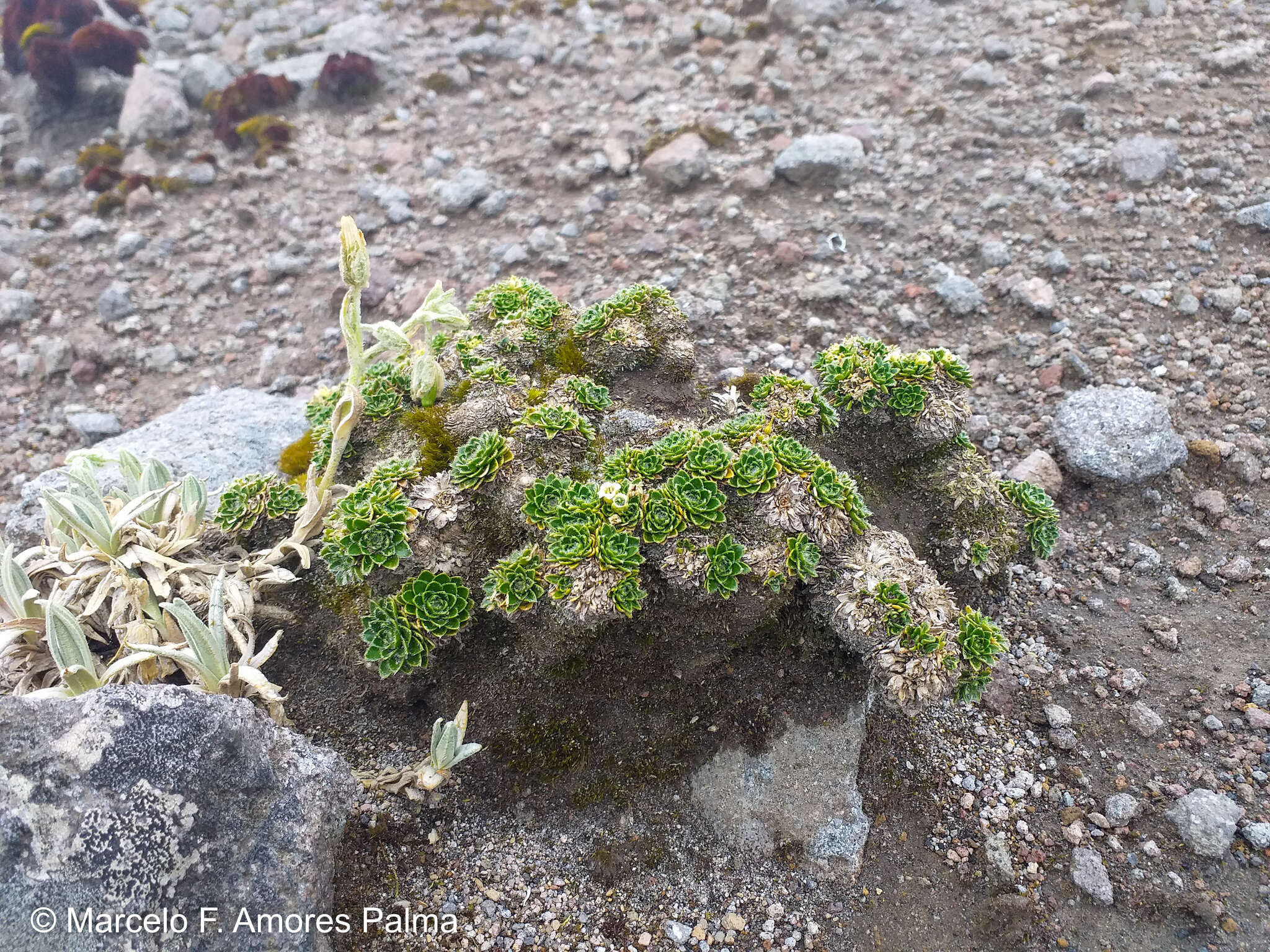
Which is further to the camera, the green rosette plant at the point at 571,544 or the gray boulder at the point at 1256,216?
the gray boulder at the point at 1256,216

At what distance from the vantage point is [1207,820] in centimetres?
385

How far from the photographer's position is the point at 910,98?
8.91 m

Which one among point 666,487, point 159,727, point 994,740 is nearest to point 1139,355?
point 994,740

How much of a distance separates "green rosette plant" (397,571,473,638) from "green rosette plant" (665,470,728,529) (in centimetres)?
109

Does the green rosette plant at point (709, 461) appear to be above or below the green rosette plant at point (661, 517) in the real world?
above

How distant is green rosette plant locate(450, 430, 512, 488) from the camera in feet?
13.1

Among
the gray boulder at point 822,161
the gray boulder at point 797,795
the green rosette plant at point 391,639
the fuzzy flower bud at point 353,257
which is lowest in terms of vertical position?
the gray boulder at point 797,795

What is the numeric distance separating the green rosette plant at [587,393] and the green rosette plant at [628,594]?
1.21 metres

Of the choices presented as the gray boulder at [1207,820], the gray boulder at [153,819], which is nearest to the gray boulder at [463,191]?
the gray boulder at [153,819]

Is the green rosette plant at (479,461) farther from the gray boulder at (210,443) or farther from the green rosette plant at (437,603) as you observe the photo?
the gray boulder at (210,443)

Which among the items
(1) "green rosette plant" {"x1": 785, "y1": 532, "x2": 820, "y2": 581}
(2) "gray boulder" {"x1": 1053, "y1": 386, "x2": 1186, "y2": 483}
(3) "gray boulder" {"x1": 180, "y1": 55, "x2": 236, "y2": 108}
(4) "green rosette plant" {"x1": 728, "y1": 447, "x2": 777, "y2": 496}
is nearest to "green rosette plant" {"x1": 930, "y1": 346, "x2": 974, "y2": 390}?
(4) "green rosette plant" {"x1": 728, "y1": 447, "x2": 777, "y2": 496}

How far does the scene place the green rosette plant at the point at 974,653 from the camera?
12.4ft

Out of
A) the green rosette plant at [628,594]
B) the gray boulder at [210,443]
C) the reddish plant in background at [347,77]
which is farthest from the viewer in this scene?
the reddish plant in background at [347,77]

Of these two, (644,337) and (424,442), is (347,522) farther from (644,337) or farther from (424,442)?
(644,337)
